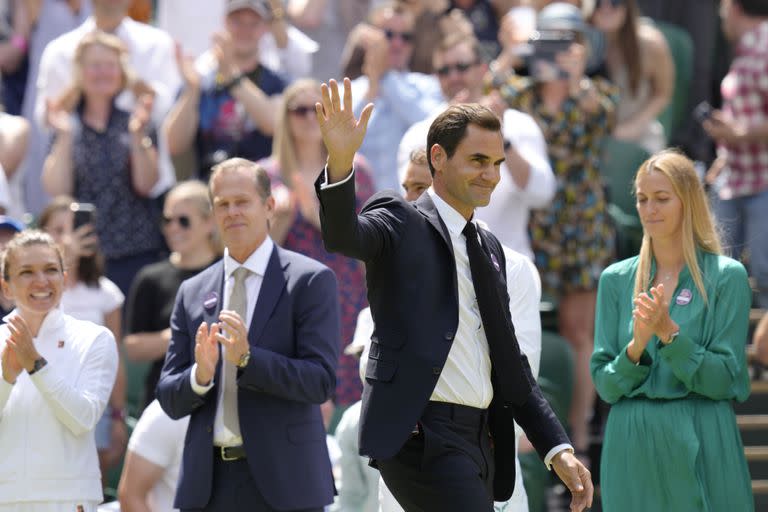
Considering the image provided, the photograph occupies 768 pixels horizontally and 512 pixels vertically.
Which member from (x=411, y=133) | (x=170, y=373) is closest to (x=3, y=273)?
(x=170, y=373)

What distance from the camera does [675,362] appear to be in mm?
5824

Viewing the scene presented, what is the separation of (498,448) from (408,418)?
0.47m

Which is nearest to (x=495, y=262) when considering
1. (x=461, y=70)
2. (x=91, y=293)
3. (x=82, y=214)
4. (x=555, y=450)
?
(x=555, y=450)

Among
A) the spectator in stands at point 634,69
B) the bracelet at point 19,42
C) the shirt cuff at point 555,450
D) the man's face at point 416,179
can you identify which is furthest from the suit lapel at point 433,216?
the bracelet at point 19,42

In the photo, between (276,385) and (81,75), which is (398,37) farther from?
(276,385)

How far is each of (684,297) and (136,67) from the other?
491 cm

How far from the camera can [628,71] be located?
10.0 metres

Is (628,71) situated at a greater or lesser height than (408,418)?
greater

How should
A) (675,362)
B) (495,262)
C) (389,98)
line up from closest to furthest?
(495,262) → (675,362) → (389,98)

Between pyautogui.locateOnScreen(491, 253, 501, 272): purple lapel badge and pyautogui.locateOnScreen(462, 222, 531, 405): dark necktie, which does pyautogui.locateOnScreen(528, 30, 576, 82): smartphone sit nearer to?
pyautogui.locateOnScreen(491, 253, 501, 272): purple lapel badge

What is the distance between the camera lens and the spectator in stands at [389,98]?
916 centimetres

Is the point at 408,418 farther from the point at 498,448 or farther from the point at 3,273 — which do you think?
the point at 3,273

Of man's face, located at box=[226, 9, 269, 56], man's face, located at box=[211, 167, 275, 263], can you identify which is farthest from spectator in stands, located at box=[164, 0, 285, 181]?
man's face, located at box=[211, 167, 275, 263]

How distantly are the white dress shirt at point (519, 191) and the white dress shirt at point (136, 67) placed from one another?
1.98m
